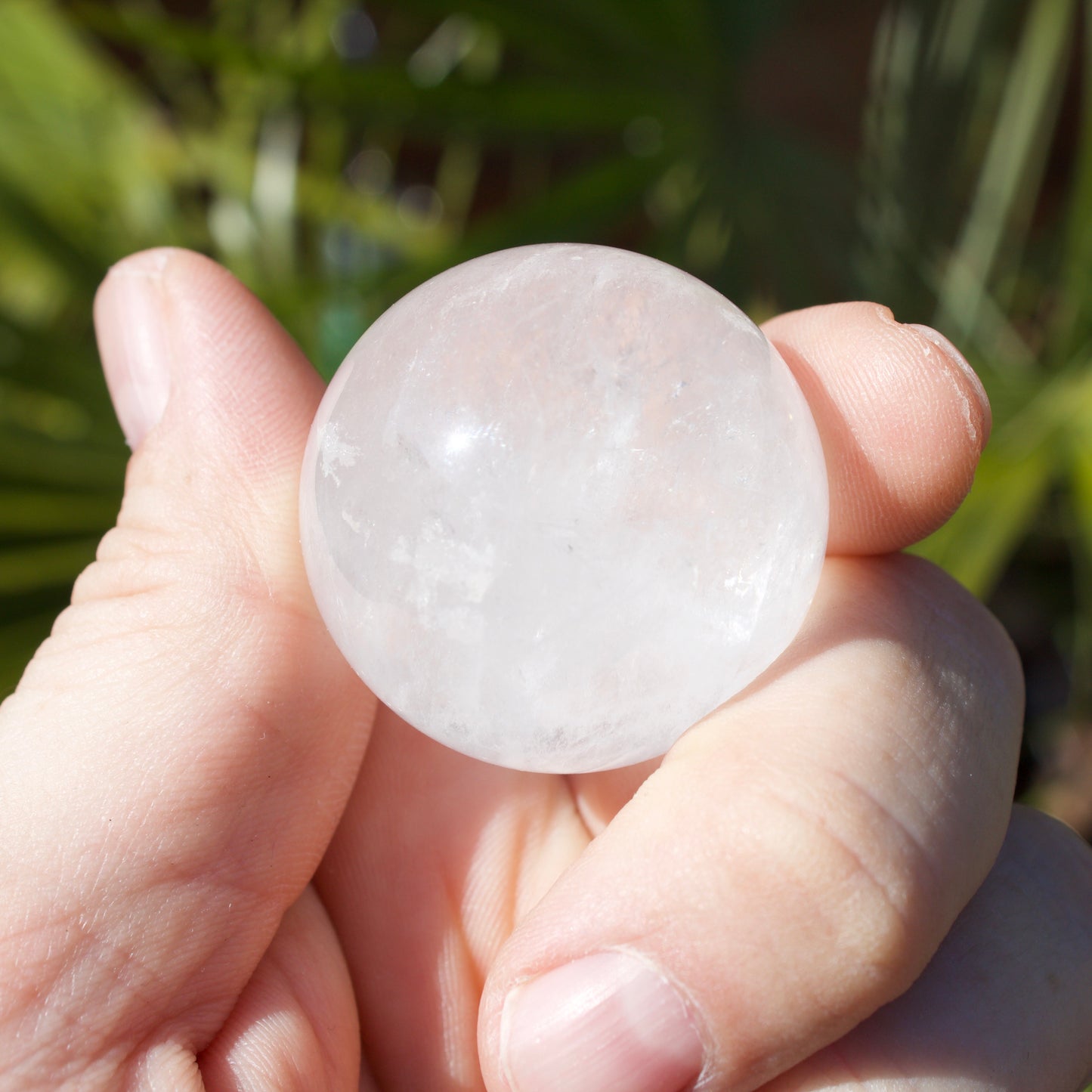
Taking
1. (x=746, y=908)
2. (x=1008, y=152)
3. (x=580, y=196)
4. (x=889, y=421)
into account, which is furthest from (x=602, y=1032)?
(x=1008, y=152)

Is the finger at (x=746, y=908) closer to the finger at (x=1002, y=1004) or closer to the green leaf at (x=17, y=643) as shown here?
the finger at (x=1002, y=1004)

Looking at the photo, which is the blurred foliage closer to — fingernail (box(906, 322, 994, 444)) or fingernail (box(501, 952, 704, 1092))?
fingernail (box(906, 322, 994, 444))

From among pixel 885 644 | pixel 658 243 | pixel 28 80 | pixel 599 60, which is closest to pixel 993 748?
pixel 885 644

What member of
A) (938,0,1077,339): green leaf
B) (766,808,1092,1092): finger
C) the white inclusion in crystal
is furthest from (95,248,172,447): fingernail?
(938,0,1077,339): green leaf

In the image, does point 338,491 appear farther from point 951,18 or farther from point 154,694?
point 951,18

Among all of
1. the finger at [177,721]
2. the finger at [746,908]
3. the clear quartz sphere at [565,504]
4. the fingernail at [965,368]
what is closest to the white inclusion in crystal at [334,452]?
the clear quartz sphere at [565,504]

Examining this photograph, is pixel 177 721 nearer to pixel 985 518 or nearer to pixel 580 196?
pixel 985 518
